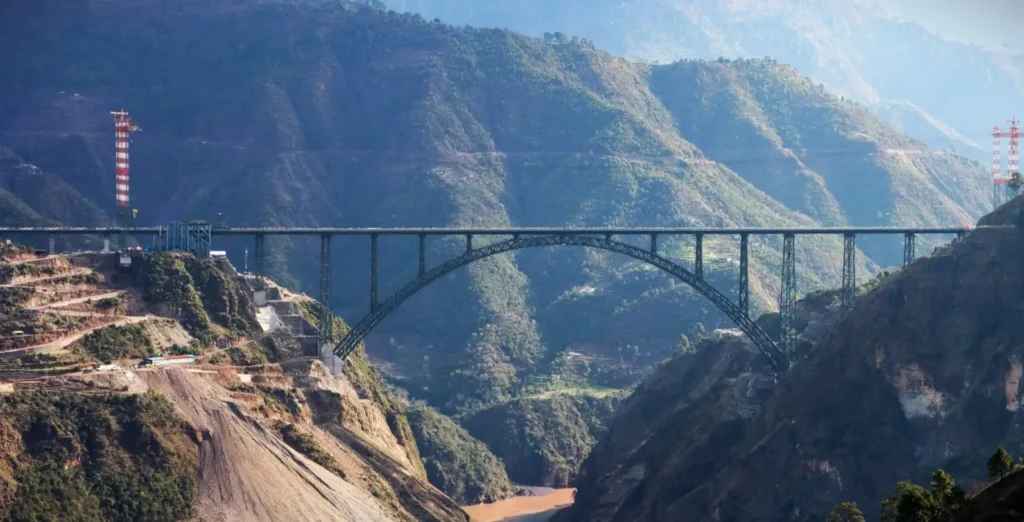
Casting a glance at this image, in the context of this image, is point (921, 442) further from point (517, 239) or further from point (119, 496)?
point (119, 496)

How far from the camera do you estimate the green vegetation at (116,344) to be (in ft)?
324

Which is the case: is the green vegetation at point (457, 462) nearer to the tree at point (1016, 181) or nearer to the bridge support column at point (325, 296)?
the bridge support column at point (325, 296)

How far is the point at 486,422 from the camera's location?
15612 centimetres

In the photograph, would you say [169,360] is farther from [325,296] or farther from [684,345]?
[684,345]

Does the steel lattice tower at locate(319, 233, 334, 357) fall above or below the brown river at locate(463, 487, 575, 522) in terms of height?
above

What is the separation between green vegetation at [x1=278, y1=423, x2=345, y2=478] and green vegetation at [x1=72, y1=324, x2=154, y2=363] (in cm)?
903

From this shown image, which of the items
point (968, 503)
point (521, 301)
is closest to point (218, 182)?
point (521, 301)

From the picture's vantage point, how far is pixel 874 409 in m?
109

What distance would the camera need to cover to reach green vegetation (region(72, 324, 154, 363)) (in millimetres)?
98688

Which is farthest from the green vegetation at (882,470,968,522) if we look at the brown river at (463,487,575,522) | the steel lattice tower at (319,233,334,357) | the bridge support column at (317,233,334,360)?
the brown river at (463,487,575,522)

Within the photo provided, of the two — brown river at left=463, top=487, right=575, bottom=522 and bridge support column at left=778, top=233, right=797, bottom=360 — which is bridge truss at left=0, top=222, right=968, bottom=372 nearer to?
bridge support column at left=778, top=233, right=797, bottom=360

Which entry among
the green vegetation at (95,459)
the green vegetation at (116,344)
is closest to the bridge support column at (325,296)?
the green vegetation at (116,344)

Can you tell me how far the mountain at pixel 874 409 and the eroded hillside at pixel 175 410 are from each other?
1726cm

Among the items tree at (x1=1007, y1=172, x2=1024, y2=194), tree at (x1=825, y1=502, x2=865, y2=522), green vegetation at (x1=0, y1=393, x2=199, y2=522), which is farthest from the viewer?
tree at (x1=1007, y1=172, x2=1024, y2=194)
